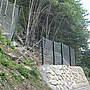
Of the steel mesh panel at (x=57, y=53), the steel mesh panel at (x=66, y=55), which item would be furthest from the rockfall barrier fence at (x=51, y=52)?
the steel mesh panel at (x=66, y=55)

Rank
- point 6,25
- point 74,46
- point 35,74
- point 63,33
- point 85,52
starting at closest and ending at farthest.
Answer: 1. point 35,74
2. point 6,25
3. point 63,33
4. point 74,46
5. point 85,52

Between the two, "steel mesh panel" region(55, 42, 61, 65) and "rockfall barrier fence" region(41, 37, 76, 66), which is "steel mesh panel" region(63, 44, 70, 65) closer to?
"rockfall barrier fence" region(41, 37, 76, 66)

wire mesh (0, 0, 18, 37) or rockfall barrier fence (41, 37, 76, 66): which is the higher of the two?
wire mesh (0, 0, 18, 37)

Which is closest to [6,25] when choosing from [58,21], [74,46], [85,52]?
[58,21]

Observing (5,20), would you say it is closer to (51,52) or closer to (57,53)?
(51,52)

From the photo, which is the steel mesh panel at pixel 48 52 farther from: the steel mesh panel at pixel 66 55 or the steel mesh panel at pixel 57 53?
the steel mesh panel at pixel 66 55

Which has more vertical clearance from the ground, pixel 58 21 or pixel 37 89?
pixel 58 21

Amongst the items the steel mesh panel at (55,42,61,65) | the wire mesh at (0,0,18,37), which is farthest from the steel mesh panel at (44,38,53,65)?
the wire mesh at (0,0,18,37)

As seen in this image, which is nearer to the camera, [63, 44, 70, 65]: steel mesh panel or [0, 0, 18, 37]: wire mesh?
[0, 0, 18, 37]: wire mesh

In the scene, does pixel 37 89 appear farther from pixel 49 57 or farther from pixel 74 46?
pixel 74 46

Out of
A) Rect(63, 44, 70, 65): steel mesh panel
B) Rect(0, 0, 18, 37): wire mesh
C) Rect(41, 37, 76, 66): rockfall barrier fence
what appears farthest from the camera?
Rect(63, 44, 70, 65): steel mesh panel

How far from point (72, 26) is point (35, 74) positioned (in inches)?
363

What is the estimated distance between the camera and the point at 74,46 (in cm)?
1566

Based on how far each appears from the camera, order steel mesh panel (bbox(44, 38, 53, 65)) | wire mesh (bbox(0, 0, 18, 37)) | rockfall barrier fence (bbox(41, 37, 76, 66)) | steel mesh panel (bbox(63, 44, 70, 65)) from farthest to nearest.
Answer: steel mesh panel (bbox(63, 44, 70, 65)) → wire mesh (bbox(0, 0, 18, 37)) → steel mesh panel (bbox(44, 38, 53, 65)) → rockfall barrier fence (bbox(41, 37, 76, 66))
